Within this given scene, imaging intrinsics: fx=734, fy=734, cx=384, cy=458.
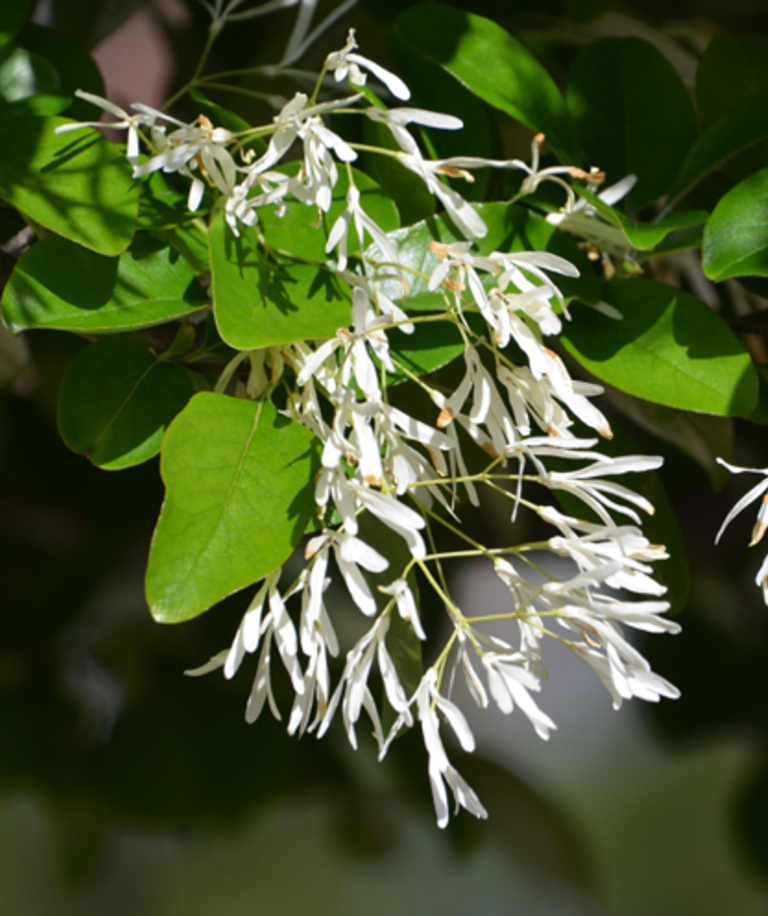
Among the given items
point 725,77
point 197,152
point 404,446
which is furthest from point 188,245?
point 725,77

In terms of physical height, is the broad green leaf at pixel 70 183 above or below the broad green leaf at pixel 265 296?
below

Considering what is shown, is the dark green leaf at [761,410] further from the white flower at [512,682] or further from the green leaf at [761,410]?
the white flower at [512,682]

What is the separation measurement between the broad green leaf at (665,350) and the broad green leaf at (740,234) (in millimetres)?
42

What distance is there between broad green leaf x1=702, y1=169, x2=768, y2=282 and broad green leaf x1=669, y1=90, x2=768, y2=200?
6cm

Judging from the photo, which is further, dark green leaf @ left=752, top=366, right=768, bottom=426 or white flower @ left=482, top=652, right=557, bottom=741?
dark green leaf @ left=752, top=366, right=768, bottom=426

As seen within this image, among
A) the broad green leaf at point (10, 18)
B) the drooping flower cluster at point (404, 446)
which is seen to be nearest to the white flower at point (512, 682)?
the drooping flower cluster at point (404, 446)

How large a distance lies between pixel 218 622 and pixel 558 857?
365 millimetres

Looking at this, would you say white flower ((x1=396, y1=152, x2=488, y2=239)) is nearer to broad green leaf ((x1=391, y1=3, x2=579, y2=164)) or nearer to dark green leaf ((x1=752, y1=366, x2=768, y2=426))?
broad green leaf ((x1=391, y1=3, x2=579, y2=164))

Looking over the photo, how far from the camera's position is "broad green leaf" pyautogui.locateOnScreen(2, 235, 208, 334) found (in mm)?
314

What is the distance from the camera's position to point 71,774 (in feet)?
1.99

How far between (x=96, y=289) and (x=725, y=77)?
419 millimetres

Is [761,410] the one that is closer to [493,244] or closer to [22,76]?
[493,244]

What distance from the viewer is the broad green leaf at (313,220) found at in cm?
35

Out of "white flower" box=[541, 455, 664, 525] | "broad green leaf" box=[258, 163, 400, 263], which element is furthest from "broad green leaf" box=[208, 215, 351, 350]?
"white flower" box=[541, 455, 664, 525]
